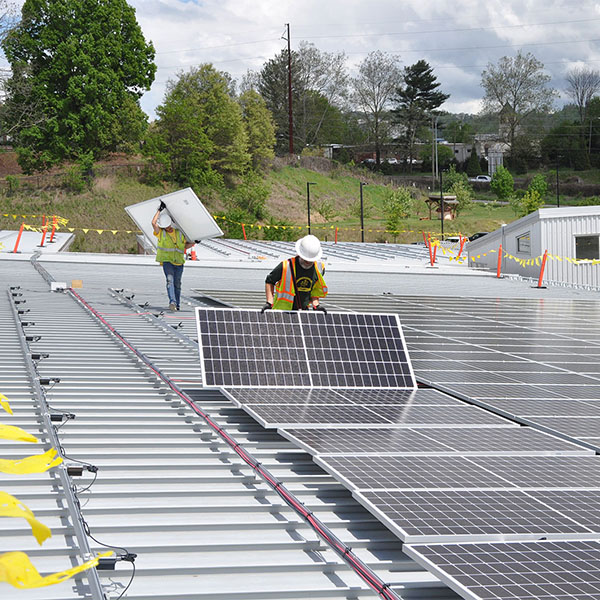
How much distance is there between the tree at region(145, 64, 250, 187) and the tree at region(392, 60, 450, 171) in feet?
131

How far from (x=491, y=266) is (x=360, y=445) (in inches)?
1410

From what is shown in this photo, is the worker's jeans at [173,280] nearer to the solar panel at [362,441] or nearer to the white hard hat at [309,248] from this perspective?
the white hard hat at [309,248]

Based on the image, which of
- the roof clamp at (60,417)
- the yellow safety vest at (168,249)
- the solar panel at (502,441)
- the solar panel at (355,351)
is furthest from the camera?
the yellow safety vest at (168,249)

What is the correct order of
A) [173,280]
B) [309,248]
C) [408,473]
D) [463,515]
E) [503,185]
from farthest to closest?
[503,185], [173,280], [309,248], [408,473], [463,515]

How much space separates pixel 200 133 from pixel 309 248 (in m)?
74.5

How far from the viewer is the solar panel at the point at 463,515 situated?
4250mm

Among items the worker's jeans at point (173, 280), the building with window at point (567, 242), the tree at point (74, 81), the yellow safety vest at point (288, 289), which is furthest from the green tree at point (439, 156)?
the yellow safety vest at point (288, 289)

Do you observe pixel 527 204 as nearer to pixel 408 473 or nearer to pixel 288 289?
pixel 288 289

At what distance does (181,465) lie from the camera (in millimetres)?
6316

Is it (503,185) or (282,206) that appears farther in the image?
(503,185)

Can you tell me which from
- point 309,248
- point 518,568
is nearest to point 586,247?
point 309,248

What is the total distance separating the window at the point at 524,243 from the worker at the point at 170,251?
24969 millimetres

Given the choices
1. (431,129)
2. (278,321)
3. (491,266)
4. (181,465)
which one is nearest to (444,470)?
(181,465)

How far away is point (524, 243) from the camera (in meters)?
37.8
